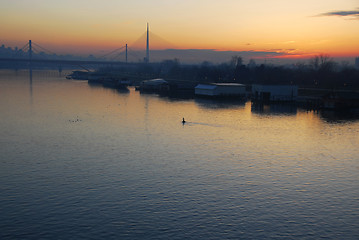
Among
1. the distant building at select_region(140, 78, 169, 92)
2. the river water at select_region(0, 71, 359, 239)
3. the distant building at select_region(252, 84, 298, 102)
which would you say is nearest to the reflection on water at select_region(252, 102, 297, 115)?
the distant building at select_region(252, 84, 298, 102)

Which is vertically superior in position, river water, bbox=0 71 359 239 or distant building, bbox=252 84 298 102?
distant building, bbox=252 84 298 102

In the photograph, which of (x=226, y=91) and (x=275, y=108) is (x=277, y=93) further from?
(x=226, y=91)

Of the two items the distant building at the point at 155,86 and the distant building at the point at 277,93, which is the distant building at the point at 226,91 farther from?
the distant building at the point at 155,86

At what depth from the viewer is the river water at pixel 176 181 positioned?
54.5ft

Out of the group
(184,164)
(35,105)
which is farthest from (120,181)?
(35,105)

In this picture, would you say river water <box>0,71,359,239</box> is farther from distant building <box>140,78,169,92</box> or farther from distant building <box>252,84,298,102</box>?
distant building <box>140,78,169,92</box>

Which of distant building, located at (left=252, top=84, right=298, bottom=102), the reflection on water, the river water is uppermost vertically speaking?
distant building, located at (left=252, top=84, right=298, bottom=102)

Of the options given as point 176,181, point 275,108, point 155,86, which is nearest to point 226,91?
point 275,108

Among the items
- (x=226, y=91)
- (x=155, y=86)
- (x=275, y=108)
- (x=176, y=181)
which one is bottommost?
(x=176, y=181)

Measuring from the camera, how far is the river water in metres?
16.6

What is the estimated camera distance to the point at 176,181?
2267 cm

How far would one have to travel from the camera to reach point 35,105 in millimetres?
61000

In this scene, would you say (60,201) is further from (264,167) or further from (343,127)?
(343,127)

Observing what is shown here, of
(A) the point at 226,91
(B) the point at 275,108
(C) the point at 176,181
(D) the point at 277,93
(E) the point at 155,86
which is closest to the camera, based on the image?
(C) the point at 176,181
